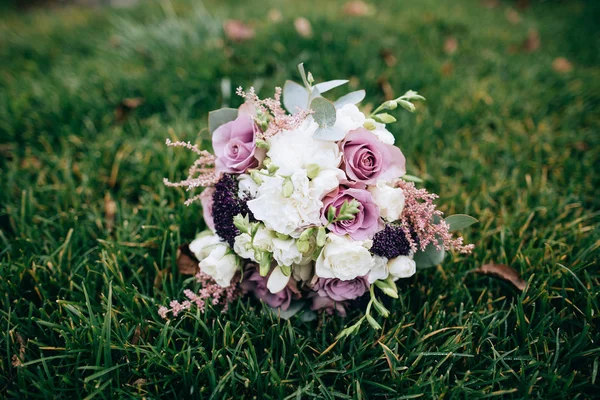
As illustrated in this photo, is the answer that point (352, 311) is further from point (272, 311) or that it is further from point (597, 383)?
point (597, 383)

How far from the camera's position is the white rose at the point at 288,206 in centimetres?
108

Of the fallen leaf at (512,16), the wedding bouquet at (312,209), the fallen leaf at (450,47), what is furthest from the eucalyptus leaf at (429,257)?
the fallen leaf at (512,16)

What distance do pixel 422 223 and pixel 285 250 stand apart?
1.42 ft

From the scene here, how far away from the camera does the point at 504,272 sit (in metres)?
1.49

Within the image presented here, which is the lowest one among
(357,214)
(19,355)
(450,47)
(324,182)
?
(19,355)

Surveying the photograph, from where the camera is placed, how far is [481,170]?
2053mm

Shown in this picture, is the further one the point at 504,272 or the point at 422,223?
the point at 504,272

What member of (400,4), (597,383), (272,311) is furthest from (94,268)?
(400,4)

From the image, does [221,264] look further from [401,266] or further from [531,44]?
[531,44]

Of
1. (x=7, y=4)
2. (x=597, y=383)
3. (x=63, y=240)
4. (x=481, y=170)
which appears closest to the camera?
(x=597, y=383)

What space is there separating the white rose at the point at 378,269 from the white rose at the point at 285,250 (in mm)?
244

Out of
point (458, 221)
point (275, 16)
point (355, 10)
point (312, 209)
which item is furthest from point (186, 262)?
point (355, 10)

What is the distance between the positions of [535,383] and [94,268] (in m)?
1.57

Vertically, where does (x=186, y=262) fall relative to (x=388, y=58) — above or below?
below
